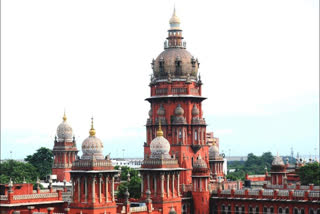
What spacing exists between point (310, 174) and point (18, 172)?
48877 mm

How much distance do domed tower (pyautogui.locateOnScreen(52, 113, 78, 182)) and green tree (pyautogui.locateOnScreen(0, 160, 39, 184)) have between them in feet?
19.4

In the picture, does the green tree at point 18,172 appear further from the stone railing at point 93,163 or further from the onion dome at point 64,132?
the stone railing at point 93,163

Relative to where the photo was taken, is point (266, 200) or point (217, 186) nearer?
point (266, 200)

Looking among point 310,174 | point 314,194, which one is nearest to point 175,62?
point 314,194

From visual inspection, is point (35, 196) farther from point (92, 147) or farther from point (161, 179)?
point (161, 179)

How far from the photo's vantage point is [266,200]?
77812 millimetres

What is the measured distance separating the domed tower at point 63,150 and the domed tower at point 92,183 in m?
47.1

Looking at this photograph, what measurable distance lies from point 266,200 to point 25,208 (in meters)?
27.6

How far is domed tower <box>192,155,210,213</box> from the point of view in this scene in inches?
3100

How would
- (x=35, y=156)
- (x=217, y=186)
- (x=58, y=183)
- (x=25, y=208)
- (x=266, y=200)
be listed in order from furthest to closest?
(x=35, y=156)
(x=58, y=183)
(x=217, y=186)
(x=266, y=200)
(x=25, y=208)

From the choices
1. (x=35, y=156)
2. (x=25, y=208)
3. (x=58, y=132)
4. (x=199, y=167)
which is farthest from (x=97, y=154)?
(x=35, y=156)

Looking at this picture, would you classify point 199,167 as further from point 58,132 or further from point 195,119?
point 58,132

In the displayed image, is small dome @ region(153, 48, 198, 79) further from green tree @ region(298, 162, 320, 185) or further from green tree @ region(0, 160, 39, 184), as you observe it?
green tree @ region(0, 160, 39, 184)

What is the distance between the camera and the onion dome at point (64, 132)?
11038cm
